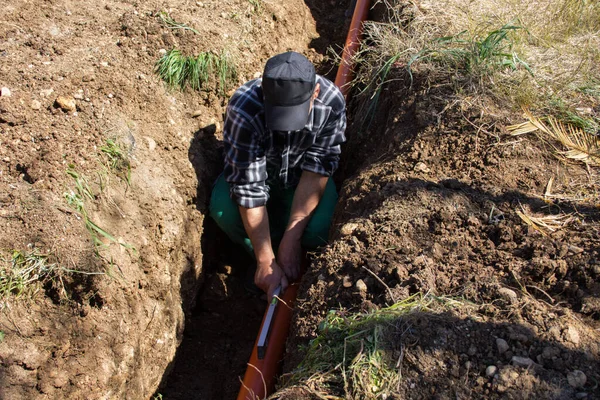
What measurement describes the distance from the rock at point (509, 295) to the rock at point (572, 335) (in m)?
0.19

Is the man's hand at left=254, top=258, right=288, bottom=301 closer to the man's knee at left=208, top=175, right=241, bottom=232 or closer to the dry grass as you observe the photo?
the man's knee at left=208, top=175, right=241, bottom=232

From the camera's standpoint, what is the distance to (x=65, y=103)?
8.06ft

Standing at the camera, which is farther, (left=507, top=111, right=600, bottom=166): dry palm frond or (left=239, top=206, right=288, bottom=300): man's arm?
(left=239, top=206, right=288, bottom=300): man's arm

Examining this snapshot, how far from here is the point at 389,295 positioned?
75.7 inches

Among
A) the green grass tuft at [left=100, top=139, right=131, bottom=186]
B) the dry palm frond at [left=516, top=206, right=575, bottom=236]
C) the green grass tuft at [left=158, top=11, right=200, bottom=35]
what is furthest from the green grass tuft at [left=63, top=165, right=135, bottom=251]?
the dry palm frond at [left=516, top=206, right=575, bottom=236]

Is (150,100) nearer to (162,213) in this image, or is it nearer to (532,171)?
(162,213)

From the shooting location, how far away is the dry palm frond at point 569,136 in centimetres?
239

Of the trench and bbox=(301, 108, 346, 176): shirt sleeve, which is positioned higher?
bbox=(301, 108, 346, 176): shirt sleeve

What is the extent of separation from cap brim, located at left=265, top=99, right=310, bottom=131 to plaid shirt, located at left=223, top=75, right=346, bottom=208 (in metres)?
0.12

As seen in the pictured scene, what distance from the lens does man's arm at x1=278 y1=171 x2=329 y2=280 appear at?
8.84 ft

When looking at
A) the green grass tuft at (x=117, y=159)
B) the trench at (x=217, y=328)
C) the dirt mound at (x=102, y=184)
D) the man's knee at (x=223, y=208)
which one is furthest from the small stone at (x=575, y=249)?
the green grass tuft at (x=117, y=159)

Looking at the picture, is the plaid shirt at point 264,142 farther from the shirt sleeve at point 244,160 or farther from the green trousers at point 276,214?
the green trousers at point 276,214

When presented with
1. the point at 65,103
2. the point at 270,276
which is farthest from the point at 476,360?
the point at 65,103

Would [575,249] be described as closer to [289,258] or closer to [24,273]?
[289,258]
